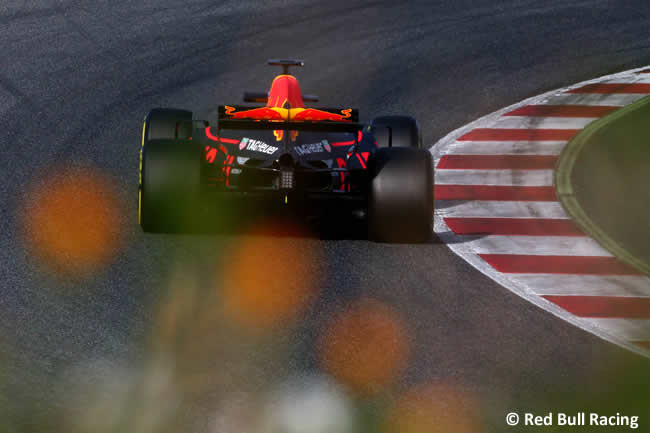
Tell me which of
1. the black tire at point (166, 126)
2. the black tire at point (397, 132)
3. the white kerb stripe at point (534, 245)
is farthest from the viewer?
the black tire at point (397, 132)

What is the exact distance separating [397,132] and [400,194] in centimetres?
190

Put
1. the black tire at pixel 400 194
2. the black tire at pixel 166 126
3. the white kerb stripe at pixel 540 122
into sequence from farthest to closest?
the white kerb stripe at pixel 540 122
the black tire at pixel 166 126
the black tire at pixel 400 194

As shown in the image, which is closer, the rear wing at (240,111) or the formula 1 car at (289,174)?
the formula 1 car at (289,174)

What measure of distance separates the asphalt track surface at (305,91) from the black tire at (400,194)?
0.77 ft

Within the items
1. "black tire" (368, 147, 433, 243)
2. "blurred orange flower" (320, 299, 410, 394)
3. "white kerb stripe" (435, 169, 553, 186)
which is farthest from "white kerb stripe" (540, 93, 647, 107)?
"blurred orange flower" (320, 299, 410, 394)

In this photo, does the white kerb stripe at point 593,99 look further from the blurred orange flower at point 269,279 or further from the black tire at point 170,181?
the black tire at point 170,181

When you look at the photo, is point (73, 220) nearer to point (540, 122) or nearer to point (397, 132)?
point (397, 132)

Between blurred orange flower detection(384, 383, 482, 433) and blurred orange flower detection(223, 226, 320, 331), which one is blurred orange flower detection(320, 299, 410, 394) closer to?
blurred orange flower detection(384, 383, 482, 433)

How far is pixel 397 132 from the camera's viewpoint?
36.7 feet

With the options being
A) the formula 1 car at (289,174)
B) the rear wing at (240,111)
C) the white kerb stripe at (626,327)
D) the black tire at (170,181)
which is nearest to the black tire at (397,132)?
the rear wing at (240,111)

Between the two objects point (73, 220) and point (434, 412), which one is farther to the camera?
point (73, 220)

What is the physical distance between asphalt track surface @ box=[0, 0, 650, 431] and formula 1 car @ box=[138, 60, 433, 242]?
0.33m

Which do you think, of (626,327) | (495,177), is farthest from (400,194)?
(495,177)

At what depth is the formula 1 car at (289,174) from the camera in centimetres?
928
